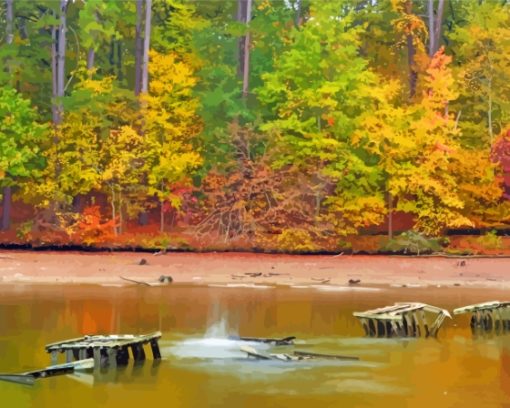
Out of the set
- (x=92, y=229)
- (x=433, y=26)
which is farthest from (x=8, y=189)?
(x=433, y=26)

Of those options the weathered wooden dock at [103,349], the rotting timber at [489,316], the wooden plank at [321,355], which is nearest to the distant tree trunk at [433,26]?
the rotting timber at [489,316]

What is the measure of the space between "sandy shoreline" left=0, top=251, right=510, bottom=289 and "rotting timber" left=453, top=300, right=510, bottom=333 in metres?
11.1

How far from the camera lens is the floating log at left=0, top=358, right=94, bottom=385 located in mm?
20594

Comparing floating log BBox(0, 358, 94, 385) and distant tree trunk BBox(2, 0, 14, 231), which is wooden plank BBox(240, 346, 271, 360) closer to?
floating log BBox(0, 358, 94, 385)

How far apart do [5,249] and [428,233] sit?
19672 millimetres

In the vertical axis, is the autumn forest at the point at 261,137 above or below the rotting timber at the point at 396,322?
above

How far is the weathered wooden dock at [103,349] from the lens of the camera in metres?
22.5

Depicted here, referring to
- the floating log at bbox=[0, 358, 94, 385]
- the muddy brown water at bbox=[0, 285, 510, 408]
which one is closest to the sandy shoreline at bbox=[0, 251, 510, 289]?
the muddy brown water at bbox=[0, 285, 510, 408]

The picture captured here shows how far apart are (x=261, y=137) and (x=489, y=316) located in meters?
24.2

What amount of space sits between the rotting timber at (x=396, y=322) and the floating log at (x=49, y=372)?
8.87m

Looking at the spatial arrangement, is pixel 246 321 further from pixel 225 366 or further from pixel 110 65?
pixel 110 65

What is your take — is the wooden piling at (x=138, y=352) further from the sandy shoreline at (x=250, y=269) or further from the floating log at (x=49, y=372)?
the sandy shoreline at (x=250, y=269)

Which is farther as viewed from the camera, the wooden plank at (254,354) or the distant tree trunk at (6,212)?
the distant tree trunk at (6,212)

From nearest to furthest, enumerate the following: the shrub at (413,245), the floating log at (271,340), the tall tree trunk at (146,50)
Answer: the floating log at (271,340) < the shrub at (413,245) < the tall tree trunk at (146,50)
